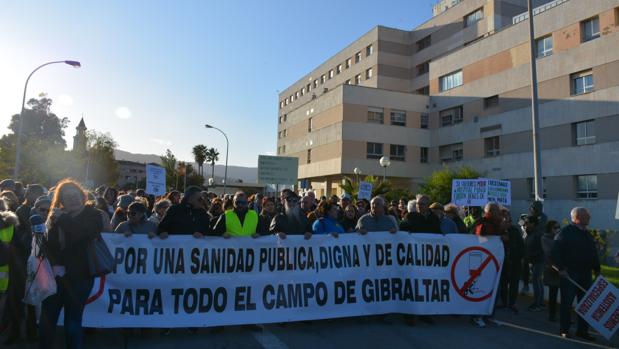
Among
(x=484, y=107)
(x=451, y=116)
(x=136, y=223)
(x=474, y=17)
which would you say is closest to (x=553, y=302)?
(x=136, y=223)

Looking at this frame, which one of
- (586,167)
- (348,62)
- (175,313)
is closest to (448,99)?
(586,167)

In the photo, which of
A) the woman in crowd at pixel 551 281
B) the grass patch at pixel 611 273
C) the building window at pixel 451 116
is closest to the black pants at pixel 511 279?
the woman in crowd at pixel 551 281

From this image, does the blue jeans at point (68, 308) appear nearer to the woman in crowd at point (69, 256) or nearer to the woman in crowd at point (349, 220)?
the woman in crowd at point (69, 256)

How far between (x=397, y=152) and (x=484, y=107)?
835 centimetres

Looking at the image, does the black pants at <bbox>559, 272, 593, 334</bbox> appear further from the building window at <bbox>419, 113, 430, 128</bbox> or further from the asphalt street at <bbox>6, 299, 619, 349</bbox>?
the building window at <bbox>419, 113, 430, 128</bbox>

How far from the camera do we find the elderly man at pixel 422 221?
7.53 meters

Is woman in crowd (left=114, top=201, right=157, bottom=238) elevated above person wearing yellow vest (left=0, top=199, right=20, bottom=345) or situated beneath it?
elevated above

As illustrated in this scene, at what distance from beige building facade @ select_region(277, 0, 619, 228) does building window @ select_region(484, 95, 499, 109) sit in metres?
0.08

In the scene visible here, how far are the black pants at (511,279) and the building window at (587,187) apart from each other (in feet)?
76.5

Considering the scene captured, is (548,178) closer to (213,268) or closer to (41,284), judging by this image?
(213,268)

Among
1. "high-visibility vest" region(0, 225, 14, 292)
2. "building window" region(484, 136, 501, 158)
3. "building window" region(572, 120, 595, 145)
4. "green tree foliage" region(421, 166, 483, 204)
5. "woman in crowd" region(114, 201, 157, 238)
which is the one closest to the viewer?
"high-visibility vest" region(0, 225, 14, 292)

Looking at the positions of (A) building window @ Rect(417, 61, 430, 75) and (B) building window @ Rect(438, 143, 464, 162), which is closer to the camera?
(B) building window @ Rect(438, 143, 464, 162)

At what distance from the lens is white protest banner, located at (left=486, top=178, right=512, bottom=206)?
1314cm

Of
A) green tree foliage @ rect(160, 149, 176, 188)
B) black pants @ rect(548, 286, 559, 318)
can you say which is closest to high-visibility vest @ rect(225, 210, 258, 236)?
black pants @ rect(548, 286, 559, 318)
